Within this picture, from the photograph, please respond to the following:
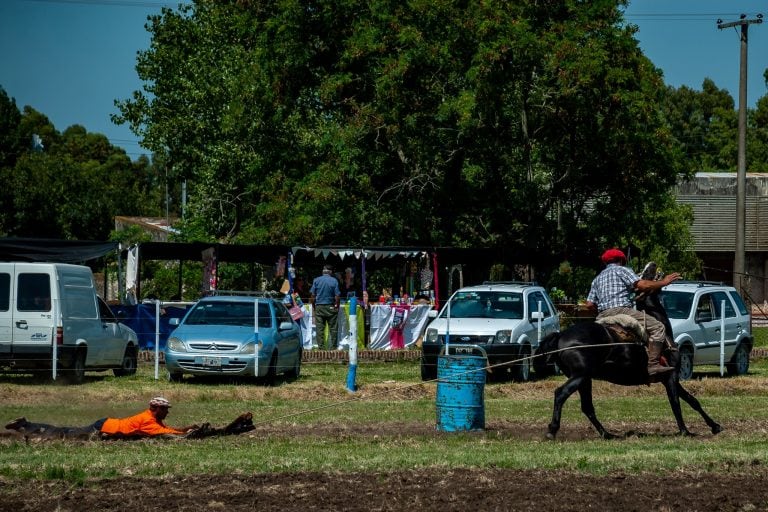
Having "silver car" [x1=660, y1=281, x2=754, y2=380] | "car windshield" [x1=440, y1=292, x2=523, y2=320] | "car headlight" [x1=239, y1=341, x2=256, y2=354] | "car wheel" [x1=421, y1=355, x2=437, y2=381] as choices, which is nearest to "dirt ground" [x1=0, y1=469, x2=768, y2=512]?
"car headlight" [x1=239, y1=341, x2=256, y2=354]

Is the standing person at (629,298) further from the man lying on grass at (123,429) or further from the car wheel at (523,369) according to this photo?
the car wheel at (523,369)

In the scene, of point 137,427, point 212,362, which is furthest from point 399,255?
point 137,427

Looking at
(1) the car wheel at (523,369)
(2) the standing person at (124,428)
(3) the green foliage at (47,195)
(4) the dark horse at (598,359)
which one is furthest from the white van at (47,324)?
(3) the green foliage at (47,195)

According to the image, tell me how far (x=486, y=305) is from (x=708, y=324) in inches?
191

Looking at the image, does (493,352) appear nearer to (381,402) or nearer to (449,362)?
(381,402)

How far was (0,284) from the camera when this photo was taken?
939 inches

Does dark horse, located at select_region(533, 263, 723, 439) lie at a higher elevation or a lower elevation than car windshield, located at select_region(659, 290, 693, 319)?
lower

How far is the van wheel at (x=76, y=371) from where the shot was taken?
23812 mm

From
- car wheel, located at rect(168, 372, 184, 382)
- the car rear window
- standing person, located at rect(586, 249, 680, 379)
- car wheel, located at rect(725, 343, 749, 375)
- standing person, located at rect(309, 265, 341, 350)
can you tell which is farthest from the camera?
standing person, located at rect(309, 265, 341, 350)

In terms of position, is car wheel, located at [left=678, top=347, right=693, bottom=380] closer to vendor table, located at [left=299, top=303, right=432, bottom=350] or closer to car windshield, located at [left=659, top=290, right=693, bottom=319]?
car windshield, located at [left=659, top=290, right=693, bottom=319]

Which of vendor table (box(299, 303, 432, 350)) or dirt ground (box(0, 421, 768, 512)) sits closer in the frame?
dirt ground (box(0, 421, 768, 512))

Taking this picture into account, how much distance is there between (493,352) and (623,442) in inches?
387

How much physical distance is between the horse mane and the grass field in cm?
124

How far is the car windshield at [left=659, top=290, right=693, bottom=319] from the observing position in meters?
26.5
